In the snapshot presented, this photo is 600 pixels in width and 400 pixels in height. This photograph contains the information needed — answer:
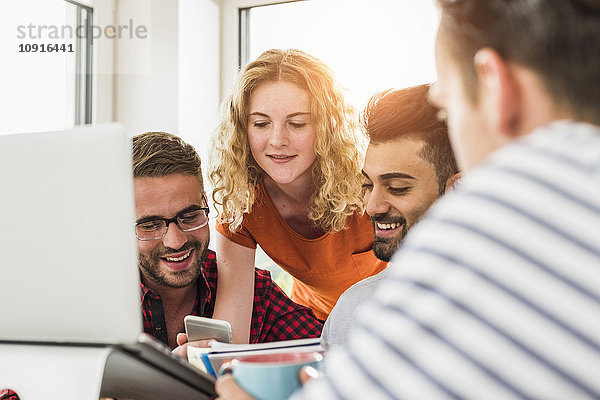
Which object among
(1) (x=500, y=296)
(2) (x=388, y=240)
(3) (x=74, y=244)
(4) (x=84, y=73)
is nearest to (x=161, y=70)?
(4) (x=84, y=73)

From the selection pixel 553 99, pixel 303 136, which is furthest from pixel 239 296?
pixel 553 99

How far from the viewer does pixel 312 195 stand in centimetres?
179

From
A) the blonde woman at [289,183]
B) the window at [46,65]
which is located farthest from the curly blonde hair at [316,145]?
the window at [46,65]

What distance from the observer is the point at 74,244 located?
620 millimetres

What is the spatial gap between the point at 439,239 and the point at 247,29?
95.9 inches

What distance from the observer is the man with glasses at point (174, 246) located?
1.46 m

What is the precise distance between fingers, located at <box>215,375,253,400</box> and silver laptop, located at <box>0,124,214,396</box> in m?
0.05

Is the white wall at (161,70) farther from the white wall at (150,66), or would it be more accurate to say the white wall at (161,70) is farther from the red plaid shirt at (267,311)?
the red plaid shirt at (267,311)

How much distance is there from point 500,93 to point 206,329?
28.9 inches

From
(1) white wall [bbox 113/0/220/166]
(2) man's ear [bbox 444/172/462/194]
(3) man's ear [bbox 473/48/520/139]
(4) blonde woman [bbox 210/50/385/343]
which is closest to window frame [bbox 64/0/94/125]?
(1) white wall [bbox 113/0/220/166]

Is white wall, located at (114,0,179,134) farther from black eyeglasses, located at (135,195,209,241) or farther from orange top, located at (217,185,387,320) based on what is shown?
black eyeglasses, located at (135,195,209,241)

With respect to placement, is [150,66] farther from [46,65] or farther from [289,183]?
[289,183]

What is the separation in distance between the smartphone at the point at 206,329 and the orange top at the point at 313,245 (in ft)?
Result: 2.37

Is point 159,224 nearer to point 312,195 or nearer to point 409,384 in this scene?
point 312,195
